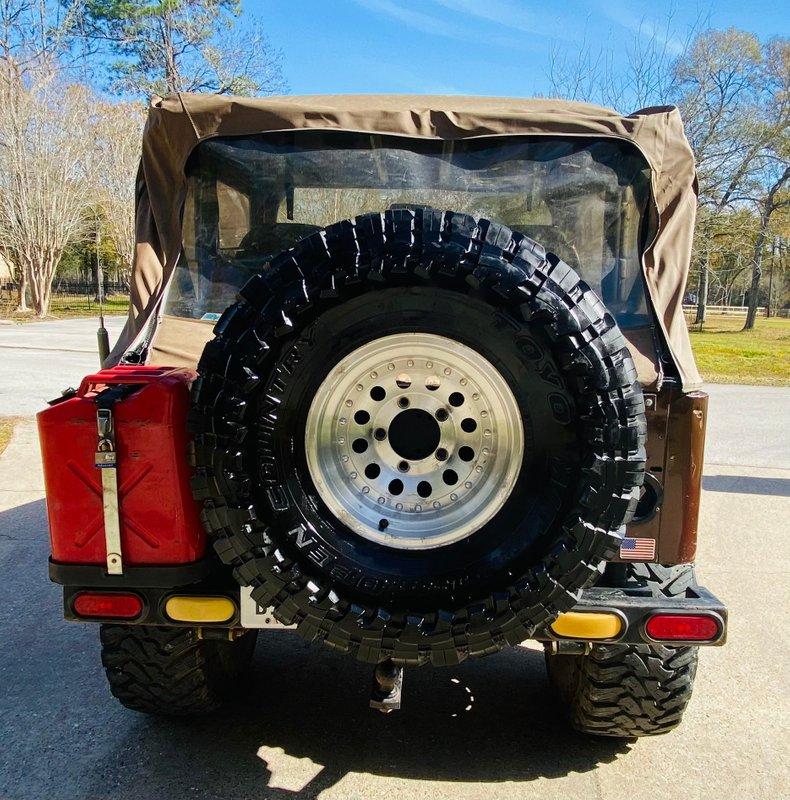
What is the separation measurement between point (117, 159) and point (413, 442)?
33.2m

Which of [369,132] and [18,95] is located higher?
[18,95]

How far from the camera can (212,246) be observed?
3232 millimetres

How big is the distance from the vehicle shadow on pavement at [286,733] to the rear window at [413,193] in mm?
1732

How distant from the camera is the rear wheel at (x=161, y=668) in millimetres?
2789

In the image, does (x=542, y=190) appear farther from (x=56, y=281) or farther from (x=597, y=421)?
(x=56, y=281)

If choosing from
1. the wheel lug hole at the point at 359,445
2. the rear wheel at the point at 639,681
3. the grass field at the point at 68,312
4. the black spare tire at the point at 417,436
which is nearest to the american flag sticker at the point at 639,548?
the rear wheel at the point at 639,681

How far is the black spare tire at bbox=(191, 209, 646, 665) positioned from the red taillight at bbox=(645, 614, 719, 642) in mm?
469

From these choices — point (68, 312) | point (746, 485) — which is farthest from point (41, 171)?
point (746, 485)

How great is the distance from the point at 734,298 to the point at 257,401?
86.6m

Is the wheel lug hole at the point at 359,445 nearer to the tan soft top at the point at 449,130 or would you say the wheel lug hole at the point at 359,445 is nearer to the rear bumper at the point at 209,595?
the rear bumper at the point at 209,595

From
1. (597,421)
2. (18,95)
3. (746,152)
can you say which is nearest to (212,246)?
(597,421)

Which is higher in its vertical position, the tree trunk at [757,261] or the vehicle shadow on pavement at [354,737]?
the tree trunk at [757,261]

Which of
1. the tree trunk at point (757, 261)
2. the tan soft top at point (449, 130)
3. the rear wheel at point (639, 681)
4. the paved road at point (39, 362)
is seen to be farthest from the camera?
the tree trunk at point (757, 261)

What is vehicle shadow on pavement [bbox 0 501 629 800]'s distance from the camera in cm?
275
